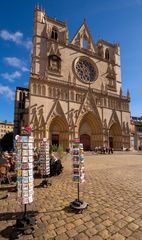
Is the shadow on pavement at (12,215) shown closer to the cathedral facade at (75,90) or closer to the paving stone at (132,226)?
the paving stone at (132,226)

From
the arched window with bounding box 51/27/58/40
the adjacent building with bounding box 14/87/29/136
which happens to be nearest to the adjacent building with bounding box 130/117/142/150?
the adjacent building with bounding box 14/87/29/136

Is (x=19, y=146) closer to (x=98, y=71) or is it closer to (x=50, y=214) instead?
(x=50, y=214)

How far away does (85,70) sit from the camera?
120ft

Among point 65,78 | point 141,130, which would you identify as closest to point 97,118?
point 65,78

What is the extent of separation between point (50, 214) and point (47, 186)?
3.02m

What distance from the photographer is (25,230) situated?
12.5 ft

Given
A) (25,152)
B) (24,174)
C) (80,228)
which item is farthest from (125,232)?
(25,152)

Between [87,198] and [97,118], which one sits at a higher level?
[97,118]

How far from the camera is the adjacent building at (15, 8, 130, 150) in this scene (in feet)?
93.9

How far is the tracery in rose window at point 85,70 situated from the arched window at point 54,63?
4.21 metres

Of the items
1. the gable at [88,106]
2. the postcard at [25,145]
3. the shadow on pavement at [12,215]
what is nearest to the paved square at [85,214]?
the shadow on pavement at [12,215]

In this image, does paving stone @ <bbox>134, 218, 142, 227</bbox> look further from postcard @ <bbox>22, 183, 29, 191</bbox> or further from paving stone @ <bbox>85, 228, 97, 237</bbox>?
postcard @ <bbox>22, 183, 29, 191</bbox>

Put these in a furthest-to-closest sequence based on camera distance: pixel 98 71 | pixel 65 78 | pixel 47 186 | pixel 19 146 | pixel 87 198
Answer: pixel 98 71 → pixel 65 78 → pixel 47 186 → pixel 87 198 → pixel 19 146

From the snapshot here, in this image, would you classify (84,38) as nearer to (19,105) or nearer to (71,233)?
(19,105)
